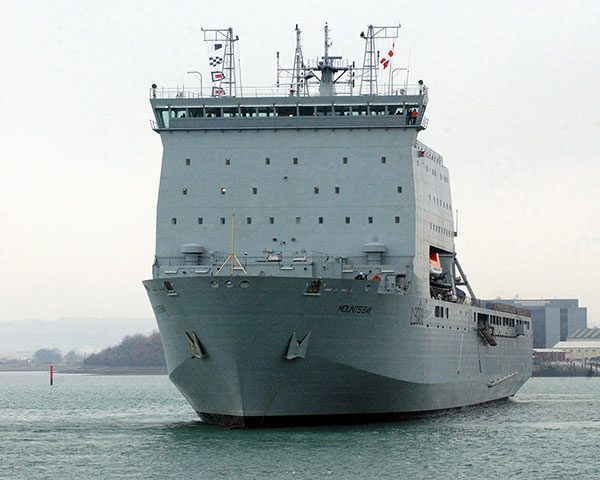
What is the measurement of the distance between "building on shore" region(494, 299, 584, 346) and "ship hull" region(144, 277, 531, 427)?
458 ft

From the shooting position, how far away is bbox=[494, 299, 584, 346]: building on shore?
171625 mm

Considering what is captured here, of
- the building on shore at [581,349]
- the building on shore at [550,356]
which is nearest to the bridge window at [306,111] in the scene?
the building on shore at [550,356]

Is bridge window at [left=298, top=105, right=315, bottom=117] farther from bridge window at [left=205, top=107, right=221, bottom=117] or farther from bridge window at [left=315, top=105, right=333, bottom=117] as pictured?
bridge window at [left=205, top=107, right=221, bottom=117]

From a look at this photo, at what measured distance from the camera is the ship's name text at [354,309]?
102 ft

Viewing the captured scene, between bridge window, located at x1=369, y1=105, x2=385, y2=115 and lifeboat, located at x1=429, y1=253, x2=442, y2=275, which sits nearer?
bridge window, located at x1=369, y1=105, x2=385, y2=115

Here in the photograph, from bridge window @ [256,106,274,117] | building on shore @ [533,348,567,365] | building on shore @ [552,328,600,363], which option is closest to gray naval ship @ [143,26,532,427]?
bridge window @ [256,106,274,117]

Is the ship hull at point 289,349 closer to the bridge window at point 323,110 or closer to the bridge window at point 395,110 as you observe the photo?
the bridge window at point 395,110

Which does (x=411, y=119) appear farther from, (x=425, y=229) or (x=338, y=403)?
(x=338, y=403)

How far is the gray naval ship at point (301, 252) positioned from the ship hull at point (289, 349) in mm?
45

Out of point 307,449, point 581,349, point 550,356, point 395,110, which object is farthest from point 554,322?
point 307,449

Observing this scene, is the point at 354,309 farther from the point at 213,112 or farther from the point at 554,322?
the point at 554,322

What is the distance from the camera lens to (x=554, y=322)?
17312 cm

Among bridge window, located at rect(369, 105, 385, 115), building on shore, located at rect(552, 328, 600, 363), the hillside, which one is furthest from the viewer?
the hillside

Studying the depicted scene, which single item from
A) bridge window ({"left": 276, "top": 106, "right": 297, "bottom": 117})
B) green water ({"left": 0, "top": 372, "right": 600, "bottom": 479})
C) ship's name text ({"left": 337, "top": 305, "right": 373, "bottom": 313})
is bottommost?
green water ({"left": 0, "top": 372, "right": 600, "bottom": 479})
